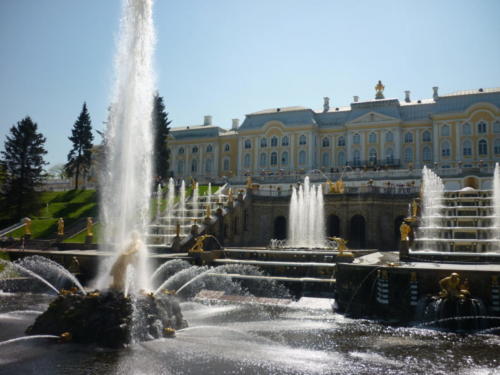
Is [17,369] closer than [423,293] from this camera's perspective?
Yes

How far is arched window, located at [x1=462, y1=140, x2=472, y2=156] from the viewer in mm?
54275

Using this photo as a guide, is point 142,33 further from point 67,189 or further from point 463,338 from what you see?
point 67,189

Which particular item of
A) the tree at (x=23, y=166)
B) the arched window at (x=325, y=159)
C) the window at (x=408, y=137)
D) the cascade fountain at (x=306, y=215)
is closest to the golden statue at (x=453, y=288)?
the cascade fountain at (x=306, y=215)

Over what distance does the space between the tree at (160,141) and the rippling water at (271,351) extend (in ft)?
122

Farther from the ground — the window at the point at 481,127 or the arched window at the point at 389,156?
the window at the point at 481,127

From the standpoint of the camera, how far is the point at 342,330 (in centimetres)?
1236

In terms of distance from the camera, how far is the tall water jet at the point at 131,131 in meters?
14.5

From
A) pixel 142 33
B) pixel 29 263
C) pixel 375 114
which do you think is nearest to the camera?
pixel 142 33

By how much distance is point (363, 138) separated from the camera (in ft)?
195

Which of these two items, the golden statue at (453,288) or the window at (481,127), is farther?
the window at (481,127)

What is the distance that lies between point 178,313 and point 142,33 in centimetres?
1001

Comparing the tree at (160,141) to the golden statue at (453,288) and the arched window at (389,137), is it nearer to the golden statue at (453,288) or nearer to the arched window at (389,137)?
the arched window at (389,137)

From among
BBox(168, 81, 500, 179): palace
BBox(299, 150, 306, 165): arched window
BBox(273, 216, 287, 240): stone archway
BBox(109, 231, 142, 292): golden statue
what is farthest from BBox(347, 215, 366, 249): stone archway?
BBox(299, 150, 306, 165): arched window

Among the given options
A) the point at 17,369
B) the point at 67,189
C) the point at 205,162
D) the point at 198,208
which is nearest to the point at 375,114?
the point at 205,162
